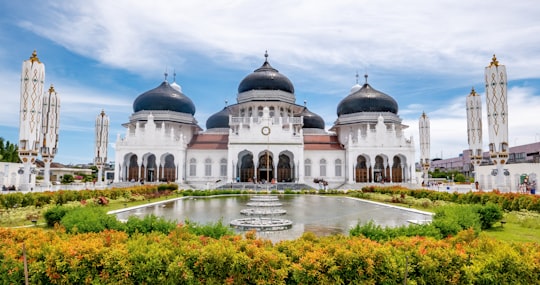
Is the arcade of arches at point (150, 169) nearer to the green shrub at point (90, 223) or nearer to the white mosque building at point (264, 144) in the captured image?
the white mosque building at point (264, 144)

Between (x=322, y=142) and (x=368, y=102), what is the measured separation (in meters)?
7.84

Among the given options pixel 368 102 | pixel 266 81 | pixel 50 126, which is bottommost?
pixel 50 126

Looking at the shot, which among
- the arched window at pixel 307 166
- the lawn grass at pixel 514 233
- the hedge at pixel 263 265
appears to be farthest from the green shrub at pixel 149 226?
the arched window at pixel 307 166

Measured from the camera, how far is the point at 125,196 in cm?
2177

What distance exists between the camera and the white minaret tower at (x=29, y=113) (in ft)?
91.2

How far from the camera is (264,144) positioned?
3981 cm

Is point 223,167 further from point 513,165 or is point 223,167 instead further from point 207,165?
point 513,165

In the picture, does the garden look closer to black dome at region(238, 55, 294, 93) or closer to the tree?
black dome at region(238, 55, 294, 93)

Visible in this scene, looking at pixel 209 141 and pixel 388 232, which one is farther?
pixel 209 141

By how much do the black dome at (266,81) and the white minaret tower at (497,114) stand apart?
23460 millimetres

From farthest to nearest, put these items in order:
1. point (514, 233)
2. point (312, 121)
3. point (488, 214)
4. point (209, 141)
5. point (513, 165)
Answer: point (312, 121) < point (209, 141) < point (513, 165) < point (488, 214) < point (514, 233)

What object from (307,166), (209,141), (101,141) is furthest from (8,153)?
(307,166)

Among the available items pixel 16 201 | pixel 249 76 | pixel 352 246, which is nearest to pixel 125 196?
pixel 16 201

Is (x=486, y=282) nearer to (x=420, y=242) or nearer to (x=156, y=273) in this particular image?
(x=420, y=242)
